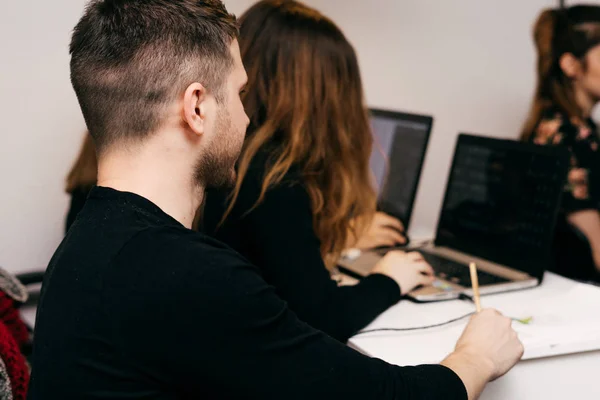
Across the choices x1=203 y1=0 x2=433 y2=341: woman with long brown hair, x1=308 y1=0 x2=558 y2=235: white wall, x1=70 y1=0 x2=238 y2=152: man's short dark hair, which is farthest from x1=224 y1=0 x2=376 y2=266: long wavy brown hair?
x1=308 y1=0 x2=558 y2=235: white wall

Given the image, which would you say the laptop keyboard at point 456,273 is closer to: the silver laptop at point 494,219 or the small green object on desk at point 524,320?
the silver laptop at point 494,219

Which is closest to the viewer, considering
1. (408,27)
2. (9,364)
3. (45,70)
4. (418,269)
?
(9,364)

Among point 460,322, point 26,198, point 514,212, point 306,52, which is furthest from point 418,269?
point 26,198

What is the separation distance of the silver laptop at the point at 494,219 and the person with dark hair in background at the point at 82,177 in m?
0.62

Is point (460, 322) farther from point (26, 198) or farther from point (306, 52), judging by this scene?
point (26, 198)

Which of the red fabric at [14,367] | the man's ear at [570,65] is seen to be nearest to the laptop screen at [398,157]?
the man's ear at [570,65]

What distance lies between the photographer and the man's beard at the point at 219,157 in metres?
0.82

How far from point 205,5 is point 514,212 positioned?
35.4 inches

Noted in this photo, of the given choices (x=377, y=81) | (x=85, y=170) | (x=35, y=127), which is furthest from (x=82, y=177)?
(x=377, y=81)

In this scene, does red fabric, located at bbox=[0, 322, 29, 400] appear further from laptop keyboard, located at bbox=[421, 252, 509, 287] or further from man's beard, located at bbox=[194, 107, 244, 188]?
laptop keyboard, located at bbox=[421, 252, 509, 287]

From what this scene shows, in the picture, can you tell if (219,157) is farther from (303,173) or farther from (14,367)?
(14,367)

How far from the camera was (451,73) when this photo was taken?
230 cm

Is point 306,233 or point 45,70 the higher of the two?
point 45,70

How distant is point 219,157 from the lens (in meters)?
0.84
